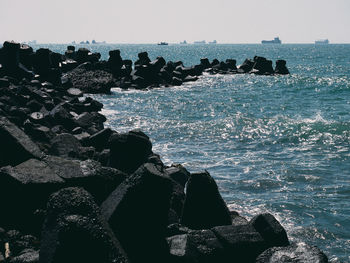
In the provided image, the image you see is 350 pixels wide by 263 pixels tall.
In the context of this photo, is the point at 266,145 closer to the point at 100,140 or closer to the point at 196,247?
the point at 100,140

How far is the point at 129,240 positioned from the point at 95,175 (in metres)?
1.64

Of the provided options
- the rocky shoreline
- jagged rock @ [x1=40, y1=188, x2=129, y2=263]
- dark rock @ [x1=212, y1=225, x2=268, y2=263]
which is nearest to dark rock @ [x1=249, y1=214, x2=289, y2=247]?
the rocky shoreline

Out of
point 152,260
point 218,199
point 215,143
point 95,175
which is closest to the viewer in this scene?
point 152,260

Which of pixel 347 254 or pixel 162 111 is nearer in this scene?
pixel 347 254

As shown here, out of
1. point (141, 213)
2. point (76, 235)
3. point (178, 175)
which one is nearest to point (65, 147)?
point (178, 175)

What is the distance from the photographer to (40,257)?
4887 mm

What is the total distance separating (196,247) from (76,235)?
1.99m

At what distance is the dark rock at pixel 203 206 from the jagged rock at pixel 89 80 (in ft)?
83.5

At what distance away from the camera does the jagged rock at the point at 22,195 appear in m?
6.64

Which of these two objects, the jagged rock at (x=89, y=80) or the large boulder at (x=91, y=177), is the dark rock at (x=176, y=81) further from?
the large boulder at (x=91, y=177)

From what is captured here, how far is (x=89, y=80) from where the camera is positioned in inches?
1286

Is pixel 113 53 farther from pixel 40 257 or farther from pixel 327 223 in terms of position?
pixel 40 257

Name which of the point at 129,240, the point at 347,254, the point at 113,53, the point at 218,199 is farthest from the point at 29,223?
the point at 113,53

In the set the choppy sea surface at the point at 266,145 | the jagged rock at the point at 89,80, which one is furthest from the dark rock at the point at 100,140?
the jagged rock at the point at 89,80
